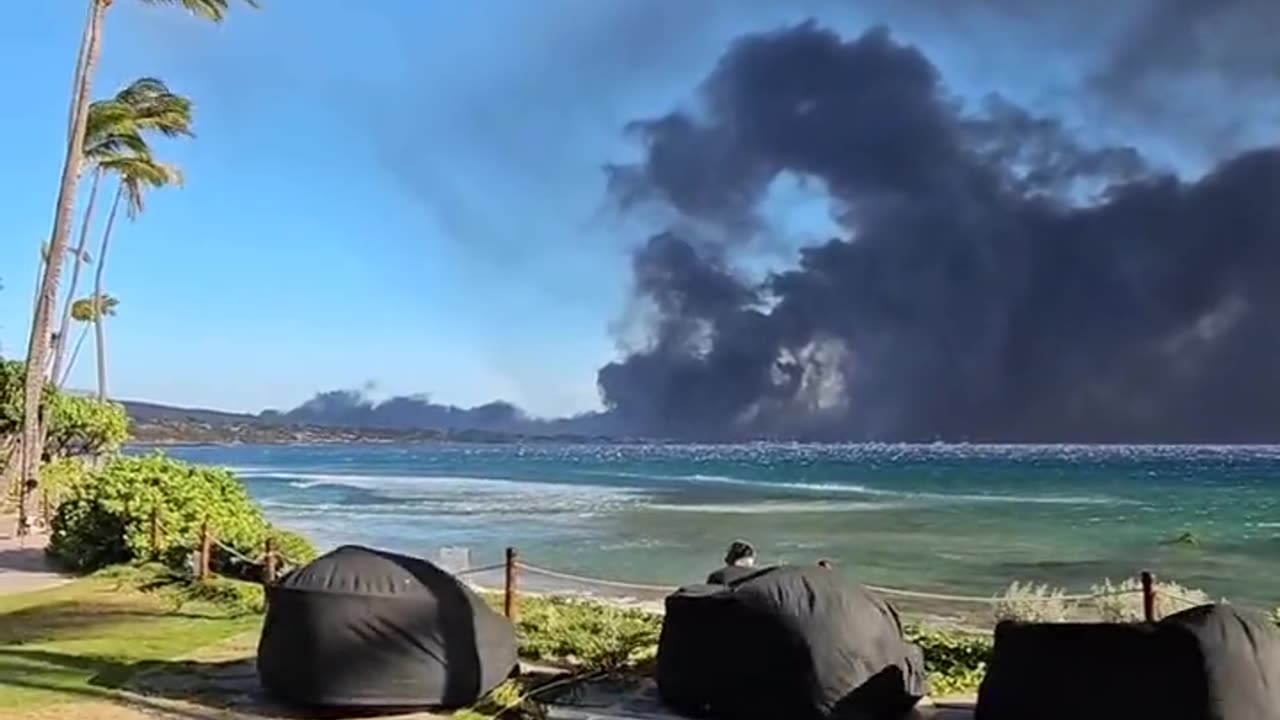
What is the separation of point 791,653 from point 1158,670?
2.06 meters

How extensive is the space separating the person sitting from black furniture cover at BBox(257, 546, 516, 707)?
1.73 m

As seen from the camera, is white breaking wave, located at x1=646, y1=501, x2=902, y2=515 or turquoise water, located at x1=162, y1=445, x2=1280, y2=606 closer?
turquoise water, located at x1=162, y1=445, x2=1280, y2=606

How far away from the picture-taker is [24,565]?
1647 centimetres

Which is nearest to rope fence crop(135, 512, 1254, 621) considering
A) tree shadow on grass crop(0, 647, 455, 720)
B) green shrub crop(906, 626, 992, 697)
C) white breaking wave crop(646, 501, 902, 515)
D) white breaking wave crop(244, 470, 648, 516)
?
green shrub crop(906, 626, 992, 697)

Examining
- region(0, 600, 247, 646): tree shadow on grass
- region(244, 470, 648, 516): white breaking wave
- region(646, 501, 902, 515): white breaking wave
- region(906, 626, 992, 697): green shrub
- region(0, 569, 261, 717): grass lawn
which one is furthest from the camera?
region(646, 501, 902, 515): white breaking wave

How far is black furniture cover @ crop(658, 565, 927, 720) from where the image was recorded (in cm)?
740

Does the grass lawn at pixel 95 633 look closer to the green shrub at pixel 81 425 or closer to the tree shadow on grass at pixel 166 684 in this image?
the tree shadow on grass at pixel 166 684

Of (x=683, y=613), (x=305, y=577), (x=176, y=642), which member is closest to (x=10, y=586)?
(x=176, y=642)

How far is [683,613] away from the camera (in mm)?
7957

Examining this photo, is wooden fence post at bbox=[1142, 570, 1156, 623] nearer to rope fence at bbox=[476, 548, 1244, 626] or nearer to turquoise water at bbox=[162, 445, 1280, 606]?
rope fence at bbox=[476, 548, 1244, 626]

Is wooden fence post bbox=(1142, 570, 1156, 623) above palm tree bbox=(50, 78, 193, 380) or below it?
below

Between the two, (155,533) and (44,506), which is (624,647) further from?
(44,506)

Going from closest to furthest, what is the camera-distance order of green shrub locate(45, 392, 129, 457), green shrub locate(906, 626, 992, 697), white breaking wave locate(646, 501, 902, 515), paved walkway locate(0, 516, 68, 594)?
green shrub locate(906, 626, 992, 697)
paved walkway locate(0, 516, 68, 594)
green shrub locate(45, 392, 129, 457)
white breaking wave locate(646, 501, 902, 515)

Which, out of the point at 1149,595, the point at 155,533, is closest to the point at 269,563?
the point at 155,533
